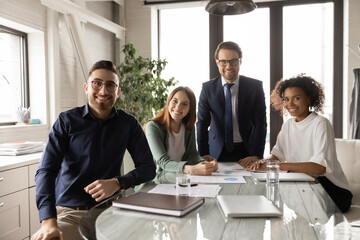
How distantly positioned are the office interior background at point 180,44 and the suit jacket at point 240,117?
1.54 meters

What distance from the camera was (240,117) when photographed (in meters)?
2.54

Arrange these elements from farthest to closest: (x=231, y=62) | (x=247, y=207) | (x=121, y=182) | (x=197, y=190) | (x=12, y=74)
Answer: (x=12, y=74)
(x=231, y=62)
(x=121, y=182)
(x=197, y=190)
(x=247, y=207)

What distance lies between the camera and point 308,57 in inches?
178

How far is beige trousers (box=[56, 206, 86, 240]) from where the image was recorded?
1.47 metres

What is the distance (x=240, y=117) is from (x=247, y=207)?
1485 millimetres

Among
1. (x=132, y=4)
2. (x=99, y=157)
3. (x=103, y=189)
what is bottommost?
(x=103, y=189)

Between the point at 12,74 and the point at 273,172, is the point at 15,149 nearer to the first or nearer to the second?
the point at 12,74

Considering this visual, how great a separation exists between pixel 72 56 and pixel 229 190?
2872 millimetres

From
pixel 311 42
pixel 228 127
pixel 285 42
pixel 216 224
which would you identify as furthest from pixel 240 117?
pixel 311 42

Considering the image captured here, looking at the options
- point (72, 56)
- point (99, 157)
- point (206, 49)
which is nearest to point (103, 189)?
point (99, 157)

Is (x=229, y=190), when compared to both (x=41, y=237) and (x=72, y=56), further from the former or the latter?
Answer: (x=72, y=56)

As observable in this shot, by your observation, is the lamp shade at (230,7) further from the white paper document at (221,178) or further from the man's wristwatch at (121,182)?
the man's wristwatch at (121,182)

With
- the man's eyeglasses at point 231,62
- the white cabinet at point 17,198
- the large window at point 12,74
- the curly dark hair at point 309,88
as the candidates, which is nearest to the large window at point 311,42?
the man's eyeglasses at point 231,62

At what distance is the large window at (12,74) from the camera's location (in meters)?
3.15
